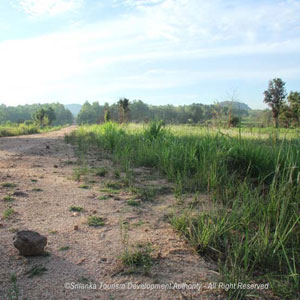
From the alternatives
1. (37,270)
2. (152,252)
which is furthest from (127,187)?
(37,270)

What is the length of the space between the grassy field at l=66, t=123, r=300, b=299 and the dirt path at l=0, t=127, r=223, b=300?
0.17 m

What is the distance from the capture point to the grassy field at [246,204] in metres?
1.62

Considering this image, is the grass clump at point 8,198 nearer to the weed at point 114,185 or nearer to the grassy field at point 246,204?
the weed at point 114,185

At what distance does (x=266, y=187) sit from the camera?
298 cm

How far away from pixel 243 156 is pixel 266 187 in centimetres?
57

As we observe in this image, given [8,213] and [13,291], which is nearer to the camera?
[13,291]

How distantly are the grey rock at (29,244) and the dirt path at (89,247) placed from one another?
0.04 meters

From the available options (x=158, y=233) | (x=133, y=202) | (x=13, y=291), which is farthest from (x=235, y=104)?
(x=13, y=291)

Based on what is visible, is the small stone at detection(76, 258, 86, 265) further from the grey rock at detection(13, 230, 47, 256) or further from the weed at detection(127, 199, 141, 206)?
the weed at detection(127, 199, 141, 206)

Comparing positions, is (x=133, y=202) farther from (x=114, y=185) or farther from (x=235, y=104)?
(x=235, y=104)

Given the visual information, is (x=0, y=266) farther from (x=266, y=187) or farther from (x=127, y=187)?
(x=266, y=187)

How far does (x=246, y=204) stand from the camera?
211cm

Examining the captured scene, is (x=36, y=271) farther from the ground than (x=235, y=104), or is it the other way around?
(x=235, y=104)

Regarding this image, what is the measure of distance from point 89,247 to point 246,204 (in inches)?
48.1
